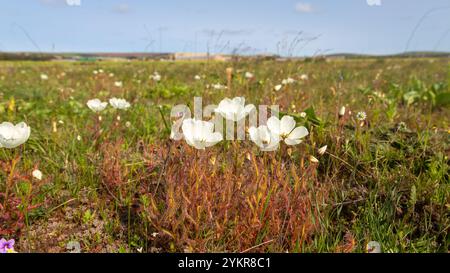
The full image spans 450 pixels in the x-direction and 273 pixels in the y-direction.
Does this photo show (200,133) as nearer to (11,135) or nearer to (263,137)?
(263,137)

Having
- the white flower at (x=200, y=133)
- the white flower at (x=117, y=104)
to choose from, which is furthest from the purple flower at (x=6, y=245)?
the white flower at (x=117, y=104)

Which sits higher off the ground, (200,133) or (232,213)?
(200,133)

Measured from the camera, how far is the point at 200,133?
4.79 feet

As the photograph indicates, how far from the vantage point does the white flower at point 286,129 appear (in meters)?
1.51

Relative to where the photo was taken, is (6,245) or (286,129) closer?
(6,245)

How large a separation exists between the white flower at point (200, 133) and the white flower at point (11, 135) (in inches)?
26.9

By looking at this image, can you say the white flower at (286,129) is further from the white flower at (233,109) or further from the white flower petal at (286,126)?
the white flower at (233,109)

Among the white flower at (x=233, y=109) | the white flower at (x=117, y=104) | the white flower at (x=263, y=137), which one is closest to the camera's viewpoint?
the white flower at (x=263, y=137)

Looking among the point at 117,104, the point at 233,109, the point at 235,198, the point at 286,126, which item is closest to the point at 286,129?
the point at 286,126

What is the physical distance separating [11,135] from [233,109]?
933 mm

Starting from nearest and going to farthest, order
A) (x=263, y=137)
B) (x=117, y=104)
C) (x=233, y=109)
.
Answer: (x=263, y=137) < (x=233, y=109) < (x=117, y=104)

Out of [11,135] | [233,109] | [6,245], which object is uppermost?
[233,109]
